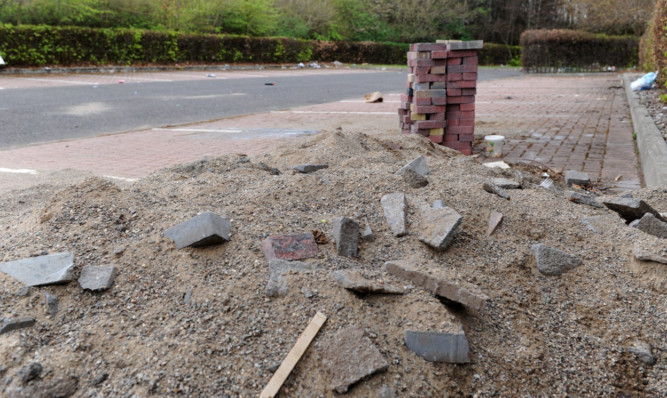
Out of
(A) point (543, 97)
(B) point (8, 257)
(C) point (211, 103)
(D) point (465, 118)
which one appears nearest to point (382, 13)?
(A) point (543, 97)

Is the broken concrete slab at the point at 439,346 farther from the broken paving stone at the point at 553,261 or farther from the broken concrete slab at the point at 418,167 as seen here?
the broken concrete slab at the point at 418,167

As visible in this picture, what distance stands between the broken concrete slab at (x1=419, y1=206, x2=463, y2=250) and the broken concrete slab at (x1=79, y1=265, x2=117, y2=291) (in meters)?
1.32

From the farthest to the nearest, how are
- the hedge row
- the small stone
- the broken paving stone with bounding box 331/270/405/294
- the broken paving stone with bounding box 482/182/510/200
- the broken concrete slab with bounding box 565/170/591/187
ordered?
1. the hedge row
2. the broken concrete slab with bounding box 565/170/591/187
3. the broken paving stone with bounding box 482/182/510/200
4. the broken paving stone with bounding box 331/270/405/294
5. the small stone

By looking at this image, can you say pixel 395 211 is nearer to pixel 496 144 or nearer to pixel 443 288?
pixel 443 288

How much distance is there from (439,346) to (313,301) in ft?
1.56

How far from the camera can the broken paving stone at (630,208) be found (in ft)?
10.1

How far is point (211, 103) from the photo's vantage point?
10570 mm

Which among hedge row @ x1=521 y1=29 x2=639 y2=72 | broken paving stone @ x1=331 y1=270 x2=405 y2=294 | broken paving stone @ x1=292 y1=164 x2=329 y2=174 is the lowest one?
broken paving stone @ x1=331 y1=270 x2=405 y2=294

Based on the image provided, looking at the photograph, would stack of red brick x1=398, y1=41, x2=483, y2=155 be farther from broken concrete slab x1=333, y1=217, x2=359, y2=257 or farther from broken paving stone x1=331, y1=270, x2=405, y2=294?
broken paving stone x1=331, y1=270, x2=405, y2=294

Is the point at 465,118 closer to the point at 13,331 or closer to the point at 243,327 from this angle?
the point at 243,327

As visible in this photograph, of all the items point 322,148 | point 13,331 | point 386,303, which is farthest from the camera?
point 322,148

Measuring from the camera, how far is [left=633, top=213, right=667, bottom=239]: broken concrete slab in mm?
2843

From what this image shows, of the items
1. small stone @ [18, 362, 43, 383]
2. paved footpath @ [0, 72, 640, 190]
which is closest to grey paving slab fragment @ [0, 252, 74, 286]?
small stone @ [18, 362, 43, 383]

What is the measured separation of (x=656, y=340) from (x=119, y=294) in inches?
81.3
